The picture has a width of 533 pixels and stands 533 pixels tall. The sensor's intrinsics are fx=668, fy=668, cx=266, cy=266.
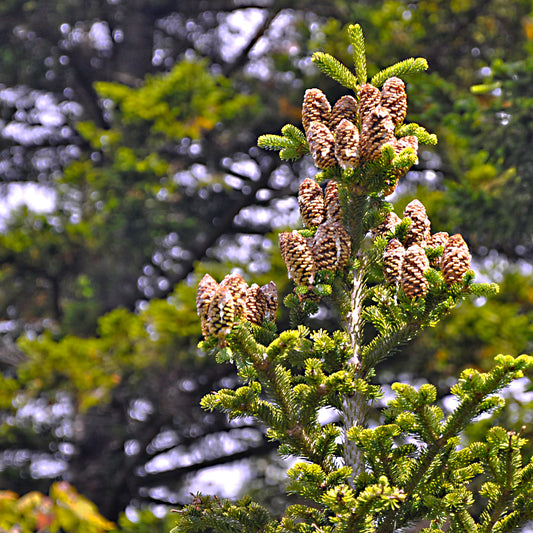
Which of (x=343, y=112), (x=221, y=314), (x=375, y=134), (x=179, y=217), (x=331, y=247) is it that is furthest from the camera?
(x=179, y=217)

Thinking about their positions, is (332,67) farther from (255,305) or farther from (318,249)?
(255,305)

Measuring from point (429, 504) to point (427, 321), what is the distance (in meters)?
0.51

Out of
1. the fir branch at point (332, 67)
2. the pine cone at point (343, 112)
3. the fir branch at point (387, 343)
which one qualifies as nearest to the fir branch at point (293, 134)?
the pine cone at point (343, 112)

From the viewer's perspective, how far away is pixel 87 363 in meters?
6.91

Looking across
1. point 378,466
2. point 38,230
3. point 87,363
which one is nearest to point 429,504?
point 378,466

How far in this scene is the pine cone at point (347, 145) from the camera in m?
1.96

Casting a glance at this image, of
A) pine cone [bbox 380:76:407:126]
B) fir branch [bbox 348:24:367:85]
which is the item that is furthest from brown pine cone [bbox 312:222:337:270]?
fir branch [bbox 348:24:367:85]

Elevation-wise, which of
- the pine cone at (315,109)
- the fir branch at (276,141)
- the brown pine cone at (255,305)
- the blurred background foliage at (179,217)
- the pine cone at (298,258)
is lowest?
the blurred background foliage at (179,217)

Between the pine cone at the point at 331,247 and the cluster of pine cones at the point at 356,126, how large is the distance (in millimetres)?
193

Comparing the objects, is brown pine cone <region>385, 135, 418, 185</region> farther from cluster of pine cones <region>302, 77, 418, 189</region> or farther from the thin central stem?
the thin central stem

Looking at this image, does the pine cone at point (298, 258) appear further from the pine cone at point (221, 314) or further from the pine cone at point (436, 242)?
the pine cone at point (436, 242)

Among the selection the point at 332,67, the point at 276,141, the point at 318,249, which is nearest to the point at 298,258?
the point at 318,249

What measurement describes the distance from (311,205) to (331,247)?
0.19 metres

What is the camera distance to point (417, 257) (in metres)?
1.91
